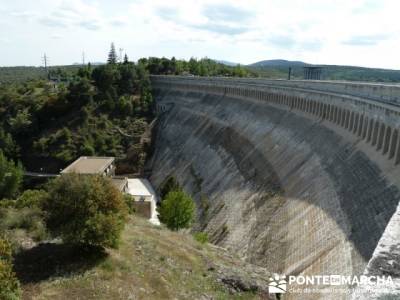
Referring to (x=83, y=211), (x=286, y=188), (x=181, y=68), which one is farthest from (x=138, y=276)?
(x=181, y=68)

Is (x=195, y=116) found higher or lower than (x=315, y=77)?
lower

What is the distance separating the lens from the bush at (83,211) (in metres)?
22.1

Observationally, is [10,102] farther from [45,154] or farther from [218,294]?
[218,294]

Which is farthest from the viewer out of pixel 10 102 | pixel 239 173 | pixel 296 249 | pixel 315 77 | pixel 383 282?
pixel 10 102

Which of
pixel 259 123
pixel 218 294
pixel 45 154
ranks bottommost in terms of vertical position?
pixel 45 154

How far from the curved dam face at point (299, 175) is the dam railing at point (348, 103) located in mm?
110

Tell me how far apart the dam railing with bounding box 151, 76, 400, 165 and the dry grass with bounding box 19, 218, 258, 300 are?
12.5 m

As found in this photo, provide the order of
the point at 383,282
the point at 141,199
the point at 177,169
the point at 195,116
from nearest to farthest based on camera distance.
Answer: the point at 383,282, the point at 141,199, the point at 177,169, the point at 195,116

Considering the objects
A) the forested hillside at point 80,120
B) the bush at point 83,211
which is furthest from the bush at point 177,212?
the forested hillside at point 80,120

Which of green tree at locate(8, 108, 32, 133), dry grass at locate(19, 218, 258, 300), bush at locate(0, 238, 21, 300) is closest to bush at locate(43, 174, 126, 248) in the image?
dry grass at locate(19, 218, 258, 300)

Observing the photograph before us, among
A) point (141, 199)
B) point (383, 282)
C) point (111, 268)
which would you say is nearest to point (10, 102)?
point (141, 199)

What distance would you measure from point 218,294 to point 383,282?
14567mm

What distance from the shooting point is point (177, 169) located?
2414 inches

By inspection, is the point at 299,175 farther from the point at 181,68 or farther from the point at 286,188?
the point at 181,68
